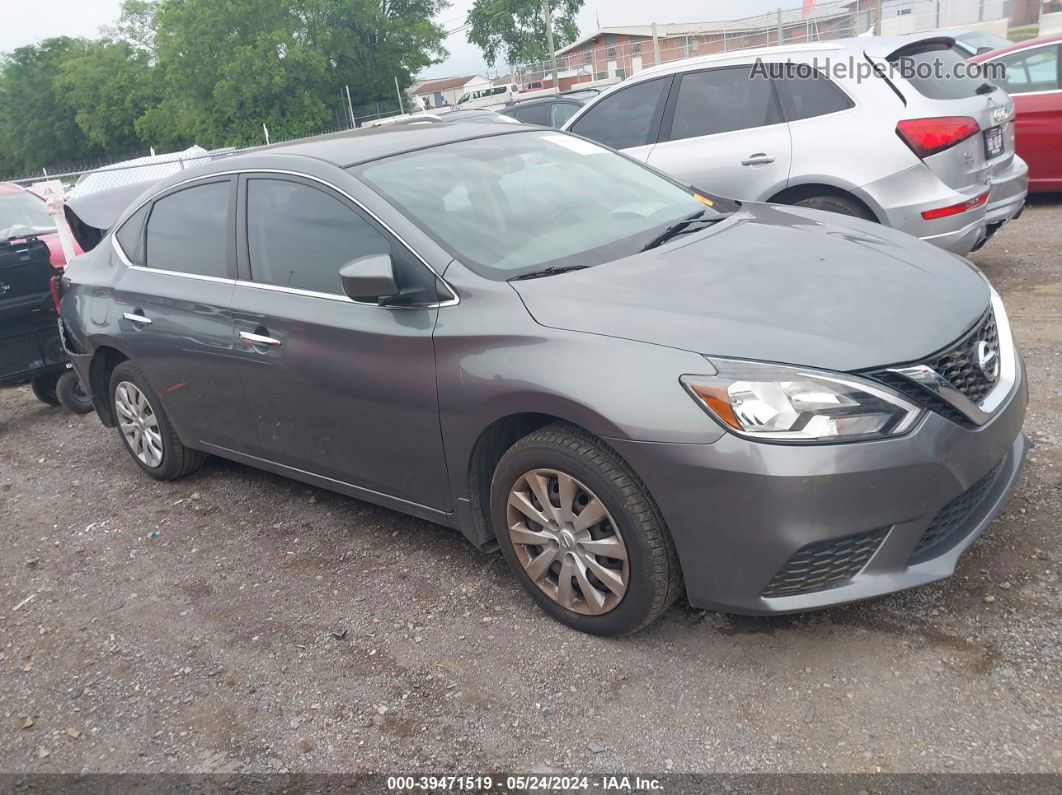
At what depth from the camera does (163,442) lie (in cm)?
510

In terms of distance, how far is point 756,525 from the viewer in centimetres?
269

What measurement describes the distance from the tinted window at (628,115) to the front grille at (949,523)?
4.80m

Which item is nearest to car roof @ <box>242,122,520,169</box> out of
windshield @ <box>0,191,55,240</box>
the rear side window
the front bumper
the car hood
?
the car hood

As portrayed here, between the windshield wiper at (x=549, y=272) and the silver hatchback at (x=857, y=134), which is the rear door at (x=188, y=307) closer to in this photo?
the windshield wiper at (x=549, y=272)

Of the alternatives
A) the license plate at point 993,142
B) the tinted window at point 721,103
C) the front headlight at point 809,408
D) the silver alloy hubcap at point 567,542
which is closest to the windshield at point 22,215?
the tinted window at point 721,103

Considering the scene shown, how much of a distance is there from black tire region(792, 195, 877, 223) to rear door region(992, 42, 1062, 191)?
3826 mm

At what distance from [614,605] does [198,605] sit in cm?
189

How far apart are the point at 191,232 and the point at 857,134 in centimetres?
406

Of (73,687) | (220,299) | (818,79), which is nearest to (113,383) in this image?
(220,299)

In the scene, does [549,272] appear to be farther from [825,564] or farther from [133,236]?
[133,236]

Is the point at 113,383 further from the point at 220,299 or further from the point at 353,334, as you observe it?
the point at 353,334

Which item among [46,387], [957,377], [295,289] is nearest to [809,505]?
[957,377]

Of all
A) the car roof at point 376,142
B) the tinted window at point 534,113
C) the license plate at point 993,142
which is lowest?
the license plate at point 993,142

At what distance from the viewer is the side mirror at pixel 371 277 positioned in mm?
3289
